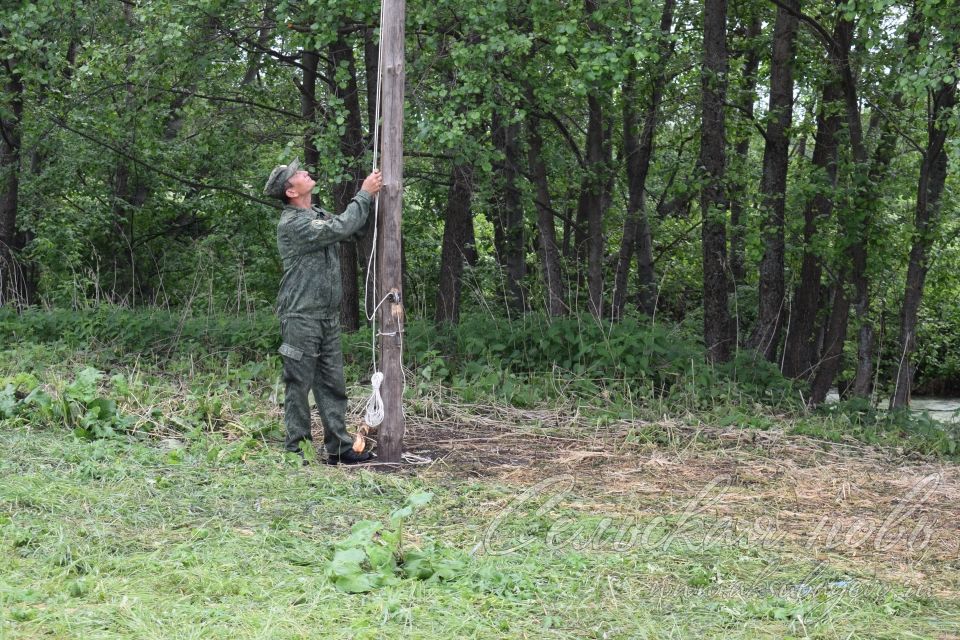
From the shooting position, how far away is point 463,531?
18.8ft

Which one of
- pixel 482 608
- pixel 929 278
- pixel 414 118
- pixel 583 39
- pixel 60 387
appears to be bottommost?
→ pixel 482 608

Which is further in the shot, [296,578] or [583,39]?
[583,39]

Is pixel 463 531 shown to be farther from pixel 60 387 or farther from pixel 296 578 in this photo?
pixel 60 387

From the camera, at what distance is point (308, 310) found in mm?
7426

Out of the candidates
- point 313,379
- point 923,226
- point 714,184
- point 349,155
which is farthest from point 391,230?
point 923,226

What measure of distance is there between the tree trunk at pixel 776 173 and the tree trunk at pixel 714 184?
36.8 inches

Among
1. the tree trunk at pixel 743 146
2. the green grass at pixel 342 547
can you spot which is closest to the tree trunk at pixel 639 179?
the tree trunk at pixel 743 146

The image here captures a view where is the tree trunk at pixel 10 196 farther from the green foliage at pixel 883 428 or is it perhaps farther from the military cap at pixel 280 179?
the green foliage at pixel 883 428

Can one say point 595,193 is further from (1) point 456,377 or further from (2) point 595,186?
(1) point 456,377

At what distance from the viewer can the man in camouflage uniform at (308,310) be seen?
24.2 ft

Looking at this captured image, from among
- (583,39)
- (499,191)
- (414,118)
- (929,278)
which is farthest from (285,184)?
(929,278)

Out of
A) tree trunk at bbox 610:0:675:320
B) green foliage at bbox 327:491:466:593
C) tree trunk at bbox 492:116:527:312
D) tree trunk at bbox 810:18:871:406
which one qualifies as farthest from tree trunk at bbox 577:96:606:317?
green foliage at bbox 327:491:466:593

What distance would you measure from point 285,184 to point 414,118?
128 inches

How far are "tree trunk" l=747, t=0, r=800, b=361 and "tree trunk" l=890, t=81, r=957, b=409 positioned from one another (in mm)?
1457
